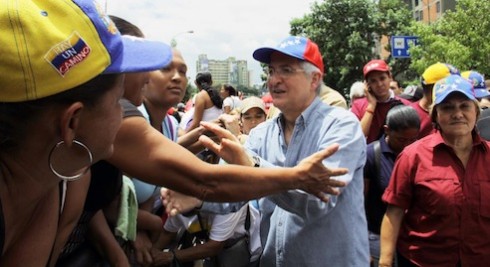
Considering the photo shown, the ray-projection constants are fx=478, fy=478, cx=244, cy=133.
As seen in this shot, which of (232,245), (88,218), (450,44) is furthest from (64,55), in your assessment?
(450,44)

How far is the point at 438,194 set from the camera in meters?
2.83

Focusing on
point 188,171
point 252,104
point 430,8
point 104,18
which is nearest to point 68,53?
point 104,18

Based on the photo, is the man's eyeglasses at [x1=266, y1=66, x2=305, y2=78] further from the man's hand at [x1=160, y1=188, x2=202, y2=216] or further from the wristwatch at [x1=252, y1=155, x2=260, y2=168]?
the man's hand at [x1=160, y1=188, x2=202, y2=216]

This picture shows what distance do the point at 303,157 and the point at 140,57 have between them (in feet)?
4.09

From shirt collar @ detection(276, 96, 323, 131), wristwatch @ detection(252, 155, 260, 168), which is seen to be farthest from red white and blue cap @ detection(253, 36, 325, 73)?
wristwatch @ detection(252, 155, 260, 168)

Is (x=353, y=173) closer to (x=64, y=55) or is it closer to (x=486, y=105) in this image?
(x=64, y=55)

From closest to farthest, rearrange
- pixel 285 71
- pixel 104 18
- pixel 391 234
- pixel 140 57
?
pixel 104 18
pixel 140 57
pixel 285 71
pixel 391 234

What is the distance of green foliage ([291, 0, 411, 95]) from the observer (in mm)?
40750

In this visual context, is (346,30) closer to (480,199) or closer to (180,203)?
(480,199)

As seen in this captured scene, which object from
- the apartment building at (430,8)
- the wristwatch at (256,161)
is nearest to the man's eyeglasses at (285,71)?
the wristwatch at (256,161)

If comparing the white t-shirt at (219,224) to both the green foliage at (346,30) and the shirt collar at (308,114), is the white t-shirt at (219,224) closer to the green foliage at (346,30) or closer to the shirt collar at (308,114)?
the shirt collar at (308,114)

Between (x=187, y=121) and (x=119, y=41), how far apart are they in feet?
18.6

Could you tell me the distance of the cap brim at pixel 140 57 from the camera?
1365mm

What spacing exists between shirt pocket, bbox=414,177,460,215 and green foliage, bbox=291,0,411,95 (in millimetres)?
38395
